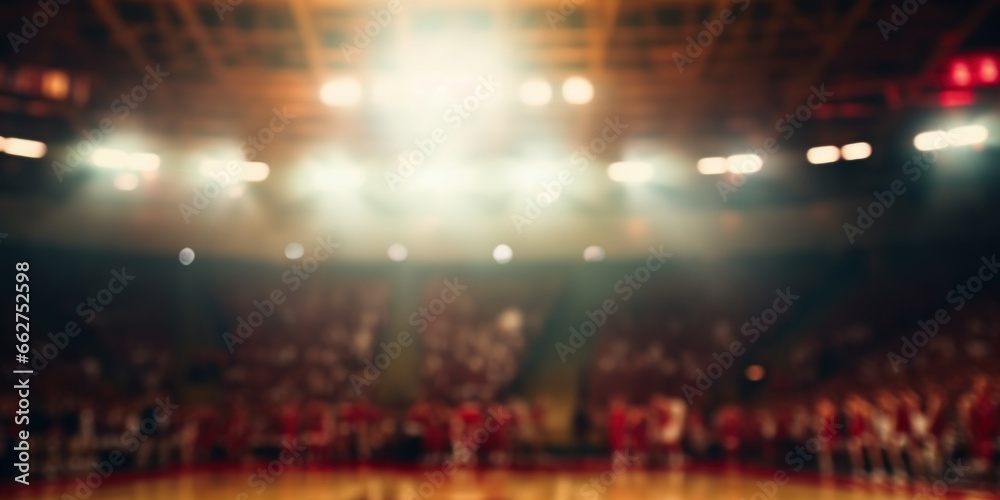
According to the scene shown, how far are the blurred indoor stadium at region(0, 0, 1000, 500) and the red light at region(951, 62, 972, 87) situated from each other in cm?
8

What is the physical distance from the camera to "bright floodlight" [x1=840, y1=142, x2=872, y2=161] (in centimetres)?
1688

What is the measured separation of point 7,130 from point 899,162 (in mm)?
23133

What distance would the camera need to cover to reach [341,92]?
13.9 metres

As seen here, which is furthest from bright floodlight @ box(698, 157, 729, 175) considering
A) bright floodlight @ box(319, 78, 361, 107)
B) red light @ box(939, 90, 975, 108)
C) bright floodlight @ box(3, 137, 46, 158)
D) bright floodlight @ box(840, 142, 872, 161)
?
bright floodlight @ box(3, 137, 46, 158)

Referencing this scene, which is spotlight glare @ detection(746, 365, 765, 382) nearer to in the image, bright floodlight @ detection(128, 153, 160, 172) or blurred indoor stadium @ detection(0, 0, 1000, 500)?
blurred indoor stadium @ detection(0, 0, 1000, 500)

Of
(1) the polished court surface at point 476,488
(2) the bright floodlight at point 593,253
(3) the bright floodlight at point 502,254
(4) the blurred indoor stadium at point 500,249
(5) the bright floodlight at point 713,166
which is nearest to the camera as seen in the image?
(1) the polished court surface at point 476,488

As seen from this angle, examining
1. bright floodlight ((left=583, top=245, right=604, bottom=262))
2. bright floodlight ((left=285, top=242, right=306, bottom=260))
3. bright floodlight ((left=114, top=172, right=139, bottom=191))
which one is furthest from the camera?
bright floodlight ((left=583, top=245, right=604, bottom=262))

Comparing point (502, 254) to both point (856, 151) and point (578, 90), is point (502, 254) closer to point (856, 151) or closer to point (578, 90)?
point (578, 90)

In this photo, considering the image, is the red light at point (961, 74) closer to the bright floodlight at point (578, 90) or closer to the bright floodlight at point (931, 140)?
the bright floodlight at point (931, 140)

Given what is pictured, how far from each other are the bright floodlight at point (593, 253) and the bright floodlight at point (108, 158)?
14247 mm

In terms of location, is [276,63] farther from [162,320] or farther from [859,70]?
[859,70]

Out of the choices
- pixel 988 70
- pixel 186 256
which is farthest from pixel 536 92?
pixel 186 256

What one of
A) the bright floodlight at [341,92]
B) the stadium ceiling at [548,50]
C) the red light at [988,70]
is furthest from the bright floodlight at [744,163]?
the bright floodlight at [341,92]

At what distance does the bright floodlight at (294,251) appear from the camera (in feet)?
68.6
